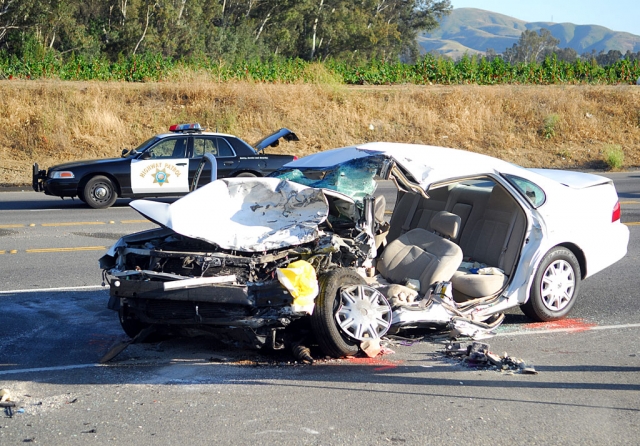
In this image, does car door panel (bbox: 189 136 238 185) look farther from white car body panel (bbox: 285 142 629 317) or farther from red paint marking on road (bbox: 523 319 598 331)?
red paint marking on road (bbox: 523 319 598 331)

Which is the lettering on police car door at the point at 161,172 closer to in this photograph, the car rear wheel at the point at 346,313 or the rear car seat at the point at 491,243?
the rear car seat at the point at 491,243

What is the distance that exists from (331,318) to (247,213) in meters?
1.10

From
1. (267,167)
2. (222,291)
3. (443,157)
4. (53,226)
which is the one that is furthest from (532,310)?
(267,167)

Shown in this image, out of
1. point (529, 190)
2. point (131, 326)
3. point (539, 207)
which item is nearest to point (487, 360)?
point (539, 207)

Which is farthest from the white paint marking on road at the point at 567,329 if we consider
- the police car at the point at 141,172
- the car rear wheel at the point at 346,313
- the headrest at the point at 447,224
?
the police car at the point at 141,172

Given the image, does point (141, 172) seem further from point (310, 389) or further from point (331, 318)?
point (310, 389)

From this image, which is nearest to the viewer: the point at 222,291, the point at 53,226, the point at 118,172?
the point at 222,291

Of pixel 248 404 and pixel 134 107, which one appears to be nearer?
pixel 248 404

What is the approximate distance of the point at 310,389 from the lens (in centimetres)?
532

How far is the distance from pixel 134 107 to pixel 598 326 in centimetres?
2436

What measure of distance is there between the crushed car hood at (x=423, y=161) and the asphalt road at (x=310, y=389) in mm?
1437

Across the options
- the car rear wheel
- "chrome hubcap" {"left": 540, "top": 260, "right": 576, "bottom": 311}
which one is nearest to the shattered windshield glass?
the car rear wheel

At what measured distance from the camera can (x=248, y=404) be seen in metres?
5.03

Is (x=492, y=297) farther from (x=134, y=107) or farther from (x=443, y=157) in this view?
(x=134, y=107)
